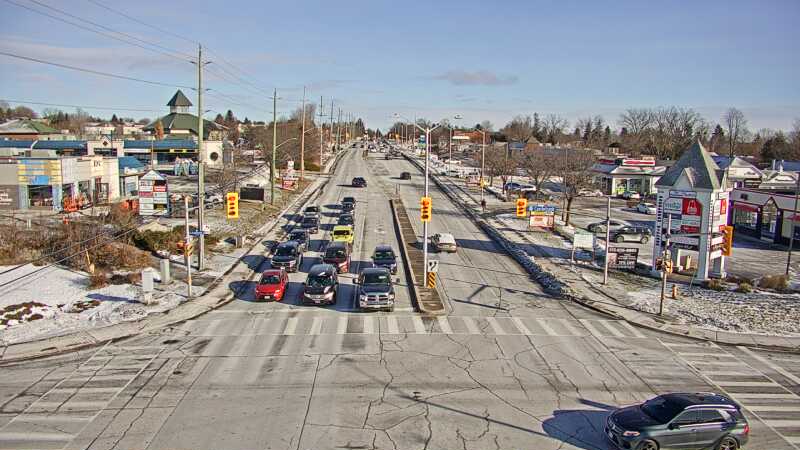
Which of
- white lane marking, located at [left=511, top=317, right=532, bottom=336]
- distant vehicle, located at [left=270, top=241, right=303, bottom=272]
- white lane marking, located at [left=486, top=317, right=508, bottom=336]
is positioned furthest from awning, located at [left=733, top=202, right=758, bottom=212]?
distant vehicle, located at [left=270, top=241, right=303, bottom=272]

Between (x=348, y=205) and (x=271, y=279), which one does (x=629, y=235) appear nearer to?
(x=348, y=205)

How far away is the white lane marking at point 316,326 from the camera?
89.9 feet

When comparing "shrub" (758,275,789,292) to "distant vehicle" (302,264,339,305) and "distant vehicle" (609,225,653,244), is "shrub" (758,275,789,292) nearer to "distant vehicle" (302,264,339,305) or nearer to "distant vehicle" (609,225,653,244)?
"distant vehicle" (609,225,653,244)

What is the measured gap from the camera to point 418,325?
93.8ft

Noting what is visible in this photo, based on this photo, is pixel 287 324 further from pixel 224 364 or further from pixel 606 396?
pixel 606 396

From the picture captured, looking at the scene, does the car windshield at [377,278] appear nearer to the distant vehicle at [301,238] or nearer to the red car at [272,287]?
the red car at [272,287]

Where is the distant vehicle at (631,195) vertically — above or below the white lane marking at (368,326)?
above

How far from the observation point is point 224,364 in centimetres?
2339

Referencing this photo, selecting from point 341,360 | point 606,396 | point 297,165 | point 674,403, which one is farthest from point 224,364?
point 297,165

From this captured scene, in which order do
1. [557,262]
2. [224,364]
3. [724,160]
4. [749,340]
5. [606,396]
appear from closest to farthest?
[606,396]
[224,364]
[749,340]
[557,262]
[724,160]

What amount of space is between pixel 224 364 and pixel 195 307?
8.68 meters

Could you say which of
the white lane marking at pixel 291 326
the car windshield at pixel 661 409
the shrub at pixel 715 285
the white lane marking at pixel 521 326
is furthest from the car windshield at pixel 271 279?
the shrub at pixel 715 285

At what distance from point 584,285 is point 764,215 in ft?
93.4

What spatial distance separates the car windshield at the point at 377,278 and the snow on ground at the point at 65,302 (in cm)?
956
